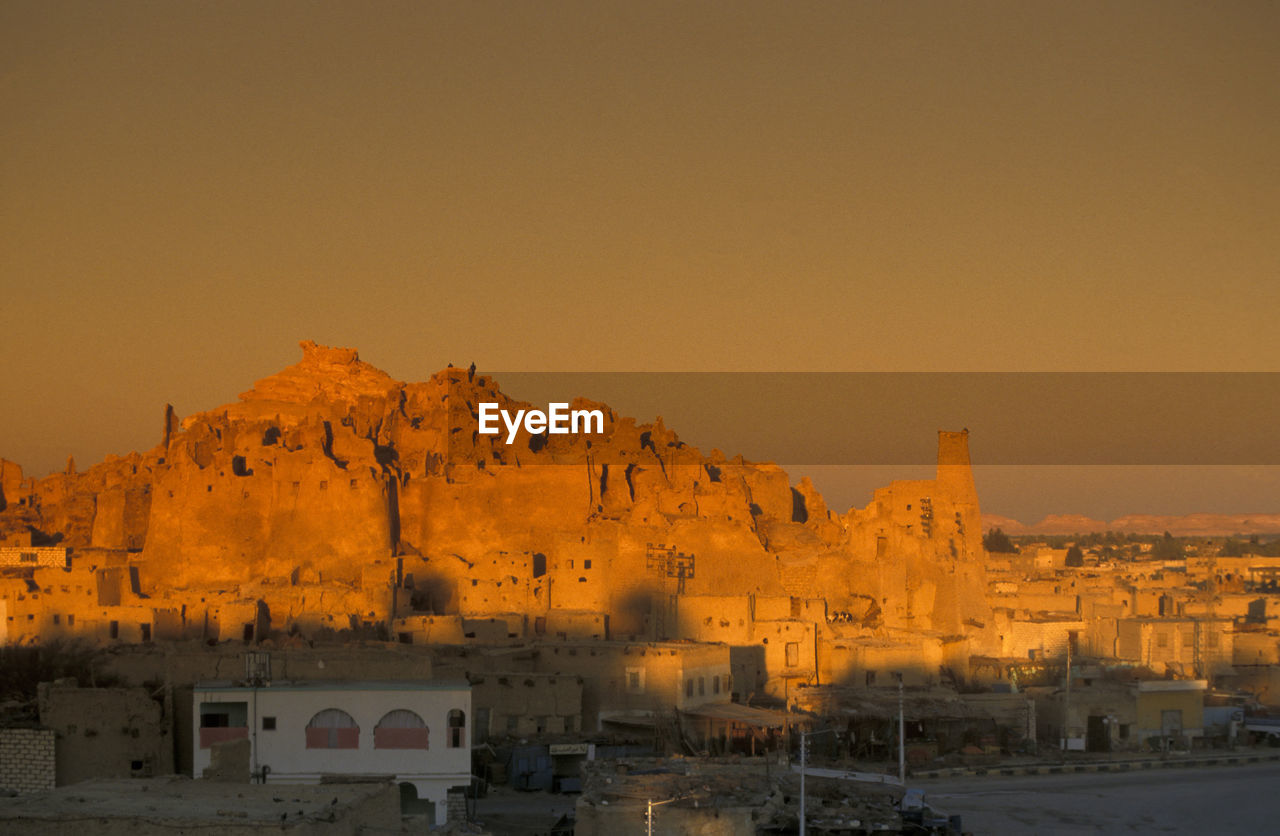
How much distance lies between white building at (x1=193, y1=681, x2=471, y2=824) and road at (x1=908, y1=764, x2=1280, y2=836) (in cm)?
1075

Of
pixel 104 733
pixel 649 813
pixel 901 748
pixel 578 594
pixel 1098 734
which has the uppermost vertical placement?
pixel 578 594

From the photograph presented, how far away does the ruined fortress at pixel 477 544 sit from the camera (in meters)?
58.7

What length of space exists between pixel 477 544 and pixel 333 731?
112ft

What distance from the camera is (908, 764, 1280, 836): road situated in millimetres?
41875

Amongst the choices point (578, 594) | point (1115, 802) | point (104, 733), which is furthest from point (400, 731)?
point (578, 594)

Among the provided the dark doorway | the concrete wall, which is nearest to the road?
the dark doorway

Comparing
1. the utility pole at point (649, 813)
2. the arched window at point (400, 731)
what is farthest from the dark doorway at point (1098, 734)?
the arched window at point (400, 731)

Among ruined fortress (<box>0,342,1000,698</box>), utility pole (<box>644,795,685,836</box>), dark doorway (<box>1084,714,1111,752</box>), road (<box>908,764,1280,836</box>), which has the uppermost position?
ruined fortress (<box>0,342,1000,698</box>)

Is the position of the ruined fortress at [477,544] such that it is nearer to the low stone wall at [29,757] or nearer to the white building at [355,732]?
the white building at [355,732]

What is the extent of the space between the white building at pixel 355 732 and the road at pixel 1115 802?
10.8m

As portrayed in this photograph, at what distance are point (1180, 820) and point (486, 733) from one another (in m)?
15.3

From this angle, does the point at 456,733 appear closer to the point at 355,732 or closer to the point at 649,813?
the point at 355,732

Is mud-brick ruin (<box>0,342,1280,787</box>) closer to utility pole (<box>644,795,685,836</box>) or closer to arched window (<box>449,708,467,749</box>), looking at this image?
arched window (<box>449,708,467,749</box>)

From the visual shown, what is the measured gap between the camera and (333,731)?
3641 cm
